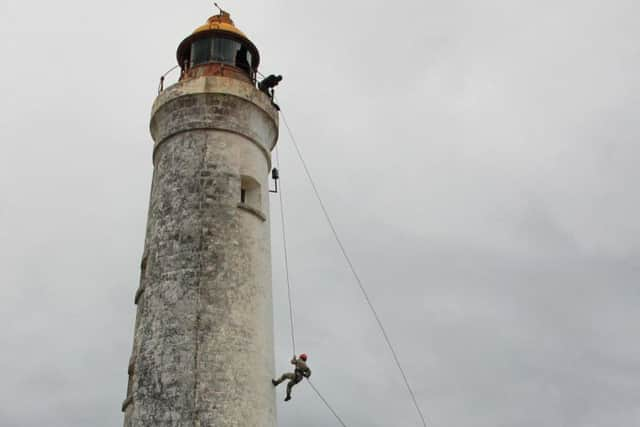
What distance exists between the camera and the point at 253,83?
20.1 meters

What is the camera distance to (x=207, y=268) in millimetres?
16297

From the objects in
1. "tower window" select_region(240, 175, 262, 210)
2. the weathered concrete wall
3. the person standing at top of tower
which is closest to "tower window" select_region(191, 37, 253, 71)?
the weathered concrete wall

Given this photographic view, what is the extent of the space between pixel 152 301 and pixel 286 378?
10.9 feet

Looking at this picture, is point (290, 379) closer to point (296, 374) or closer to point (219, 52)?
point (296, 374)

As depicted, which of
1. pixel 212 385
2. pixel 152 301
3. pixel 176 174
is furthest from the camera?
pixel 176 174

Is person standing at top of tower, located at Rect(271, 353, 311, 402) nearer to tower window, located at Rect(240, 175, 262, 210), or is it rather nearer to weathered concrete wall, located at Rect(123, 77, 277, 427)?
weathered concrete wall, located at Rect(123, 77, 277, 427)

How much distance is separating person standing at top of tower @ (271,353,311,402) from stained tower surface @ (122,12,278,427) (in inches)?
12.1

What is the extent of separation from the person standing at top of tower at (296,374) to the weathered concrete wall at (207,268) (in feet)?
0.86

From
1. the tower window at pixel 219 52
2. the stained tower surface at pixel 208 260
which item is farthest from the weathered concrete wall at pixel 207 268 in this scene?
the tower window at pixel 219 52

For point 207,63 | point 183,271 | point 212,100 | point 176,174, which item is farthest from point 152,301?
point 207,63

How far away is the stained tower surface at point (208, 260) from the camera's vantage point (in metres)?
15.3

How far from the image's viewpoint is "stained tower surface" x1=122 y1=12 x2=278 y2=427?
15281 millimetres

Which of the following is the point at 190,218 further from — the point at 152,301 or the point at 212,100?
the point at 212,100

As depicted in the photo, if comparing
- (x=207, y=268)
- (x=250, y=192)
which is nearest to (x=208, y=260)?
(x=207, y=268)
